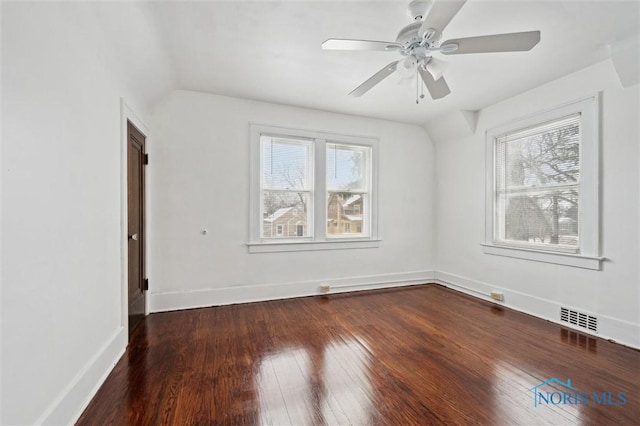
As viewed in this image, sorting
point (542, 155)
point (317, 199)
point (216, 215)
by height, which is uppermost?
point (542, 155)

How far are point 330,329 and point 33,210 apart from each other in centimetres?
244

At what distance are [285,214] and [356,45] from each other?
2.52 metres

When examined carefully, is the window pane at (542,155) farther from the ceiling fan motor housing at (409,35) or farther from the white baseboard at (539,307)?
the ceiling fan motor housing at (409,35)

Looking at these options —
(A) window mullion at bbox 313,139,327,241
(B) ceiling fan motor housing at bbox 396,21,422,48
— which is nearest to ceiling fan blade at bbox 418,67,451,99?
(B) ceiling fan motor housing at bbox 396,21,422,48

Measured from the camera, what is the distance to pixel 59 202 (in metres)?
1.51

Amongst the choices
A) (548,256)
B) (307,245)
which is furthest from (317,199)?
(548,256)

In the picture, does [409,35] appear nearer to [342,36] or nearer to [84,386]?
[342,36]

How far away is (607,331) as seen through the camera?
2684 mm

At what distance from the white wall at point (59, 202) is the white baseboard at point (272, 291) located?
108 cm

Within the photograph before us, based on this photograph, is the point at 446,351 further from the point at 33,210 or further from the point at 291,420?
the point at 33,210

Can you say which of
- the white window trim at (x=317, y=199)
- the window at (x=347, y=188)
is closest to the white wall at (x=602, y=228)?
the white window trim at (x=317, y=199)

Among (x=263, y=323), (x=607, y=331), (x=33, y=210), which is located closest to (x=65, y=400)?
(x=33, y=210)

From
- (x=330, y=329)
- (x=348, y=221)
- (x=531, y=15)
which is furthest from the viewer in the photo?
(x=348, y=221)

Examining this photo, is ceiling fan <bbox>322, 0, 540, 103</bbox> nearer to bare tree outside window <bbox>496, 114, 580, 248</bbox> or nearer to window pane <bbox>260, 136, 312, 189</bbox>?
bare tree outside window <bbox>496, 114, 580, 248</bbox>
